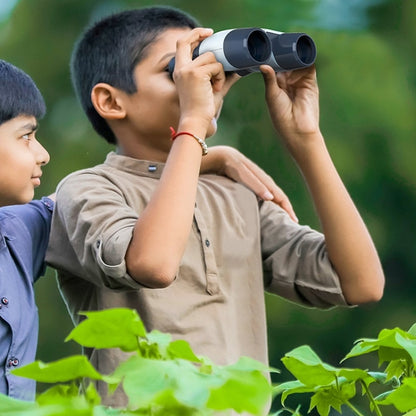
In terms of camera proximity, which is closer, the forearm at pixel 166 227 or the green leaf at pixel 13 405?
the green leaf at pixel 13 405

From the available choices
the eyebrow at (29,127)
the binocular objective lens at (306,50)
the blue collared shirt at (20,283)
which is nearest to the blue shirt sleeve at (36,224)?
the blue collared shirt at (20,283)

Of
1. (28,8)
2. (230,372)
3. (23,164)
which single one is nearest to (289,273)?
(23,164)

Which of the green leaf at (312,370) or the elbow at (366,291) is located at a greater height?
the green leaf at (312,370)

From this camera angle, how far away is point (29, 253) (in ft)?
5.05

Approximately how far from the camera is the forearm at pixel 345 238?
158cm

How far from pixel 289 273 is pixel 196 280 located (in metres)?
0.20

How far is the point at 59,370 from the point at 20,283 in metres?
0.90

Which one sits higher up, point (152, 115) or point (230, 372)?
point (230, 372)

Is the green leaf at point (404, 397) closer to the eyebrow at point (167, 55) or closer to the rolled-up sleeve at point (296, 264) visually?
the rolled-up sleeve at point (296, 264)

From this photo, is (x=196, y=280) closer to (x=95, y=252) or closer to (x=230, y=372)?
(x=95, y=252)

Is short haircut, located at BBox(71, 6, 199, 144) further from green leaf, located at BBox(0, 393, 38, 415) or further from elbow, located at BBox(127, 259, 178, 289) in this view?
green leaf, located at BBox(0, 393, 38, 415)

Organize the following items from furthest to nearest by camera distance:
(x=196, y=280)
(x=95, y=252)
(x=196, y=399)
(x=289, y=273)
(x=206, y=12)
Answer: (x=206, y=12) < (x=289, y=273) < (x=196, y=280) < (x=95, y=252) < (x=196, y=399)

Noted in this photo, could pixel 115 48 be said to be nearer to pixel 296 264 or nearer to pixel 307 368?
pixel 296 264

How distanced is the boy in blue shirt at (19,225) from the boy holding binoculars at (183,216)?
0.16 ft
